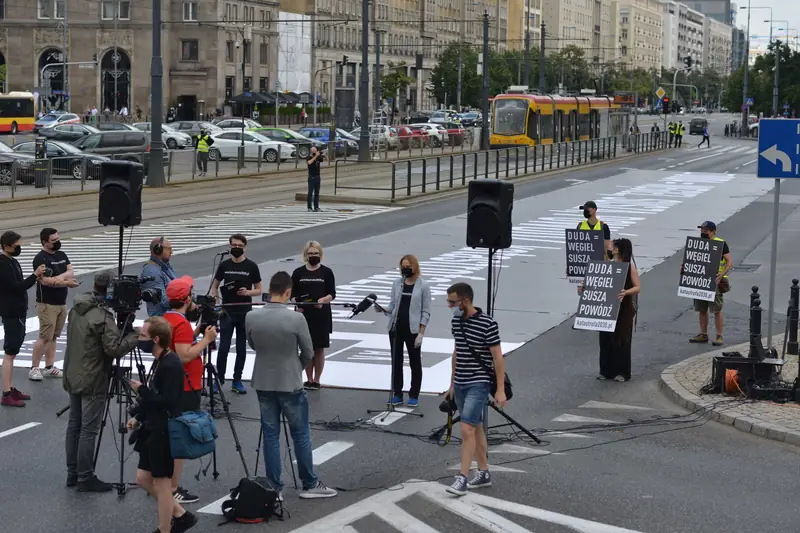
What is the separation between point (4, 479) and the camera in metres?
10.4

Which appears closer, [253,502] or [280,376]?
[253,502]

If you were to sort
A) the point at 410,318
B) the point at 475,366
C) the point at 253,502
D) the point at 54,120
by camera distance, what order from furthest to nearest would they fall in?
the point at 54,120 → the point at 410,318 → the point at 475,366 → the point at 253,502

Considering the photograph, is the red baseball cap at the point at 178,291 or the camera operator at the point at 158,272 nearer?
the red baseball cap at the point at 178,291

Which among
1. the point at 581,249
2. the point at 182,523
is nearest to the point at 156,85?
the point at 581,249

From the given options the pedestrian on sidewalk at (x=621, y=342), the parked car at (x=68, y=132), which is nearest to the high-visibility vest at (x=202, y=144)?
the parked car at (x=68, y=132)

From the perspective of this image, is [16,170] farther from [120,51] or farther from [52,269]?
[120,51]

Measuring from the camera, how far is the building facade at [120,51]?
98.6 m

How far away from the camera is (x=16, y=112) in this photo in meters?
78.9

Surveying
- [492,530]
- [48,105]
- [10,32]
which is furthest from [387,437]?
[10,32]

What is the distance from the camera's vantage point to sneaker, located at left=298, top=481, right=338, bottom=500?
395 inches

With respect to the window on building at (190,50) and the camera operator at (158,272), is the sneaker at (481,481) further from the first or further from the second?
the window on building at (190,50)

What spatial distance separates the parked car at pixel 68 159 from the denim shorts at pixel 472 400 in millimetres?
29314

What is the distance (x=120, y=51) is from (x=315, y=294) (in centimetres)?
8925

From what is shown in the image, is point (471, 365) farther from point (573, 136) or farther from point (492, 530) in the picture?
point (573, 136)
